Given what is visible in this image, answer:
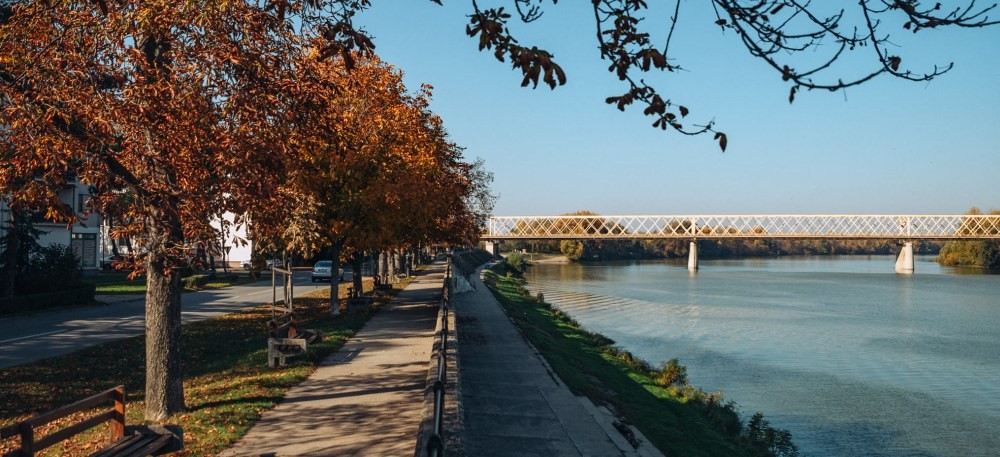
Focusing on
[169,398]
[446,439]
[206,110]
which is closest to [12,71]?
[206,110]

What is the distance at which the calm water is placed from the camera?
→ 19.6m

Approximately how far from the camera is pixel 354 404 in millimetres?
12414

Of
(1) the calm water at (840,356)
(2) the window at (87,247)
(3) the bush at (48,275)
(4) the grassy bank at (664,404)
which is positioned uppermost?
(2) the window at (87,247)

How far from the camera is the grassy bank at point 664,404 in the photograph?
16.0m

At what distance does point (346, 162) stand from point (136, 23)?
13.7 meters

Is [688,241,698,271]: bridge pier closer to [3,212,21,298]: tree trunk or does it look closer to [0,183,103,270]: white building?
[0,183,103,270]: white building

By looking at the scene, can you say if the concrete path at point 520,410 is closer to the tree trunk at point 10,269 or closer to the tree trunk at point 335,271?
the tree trunk at point 335,271

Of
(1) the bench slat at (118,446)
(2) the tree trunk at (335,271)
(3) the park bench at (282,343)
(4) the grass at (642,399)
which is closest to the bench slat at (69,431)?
(1) the bench slat at (118,446)

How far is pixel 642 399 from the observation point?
1947 cm

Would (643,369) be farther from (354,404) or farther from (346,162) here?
(354,404)

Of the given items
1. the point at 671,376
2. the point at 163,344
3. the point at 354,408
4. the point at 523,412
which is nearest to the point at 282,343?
the point at 163,344

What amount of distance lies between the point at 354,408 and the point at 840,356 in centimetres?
2475

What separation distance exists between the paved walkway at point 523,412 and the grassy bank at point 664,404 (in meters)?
0.96

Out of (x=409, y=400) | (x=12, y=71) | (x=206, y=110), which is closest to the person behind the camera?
(x=12, y=71)
